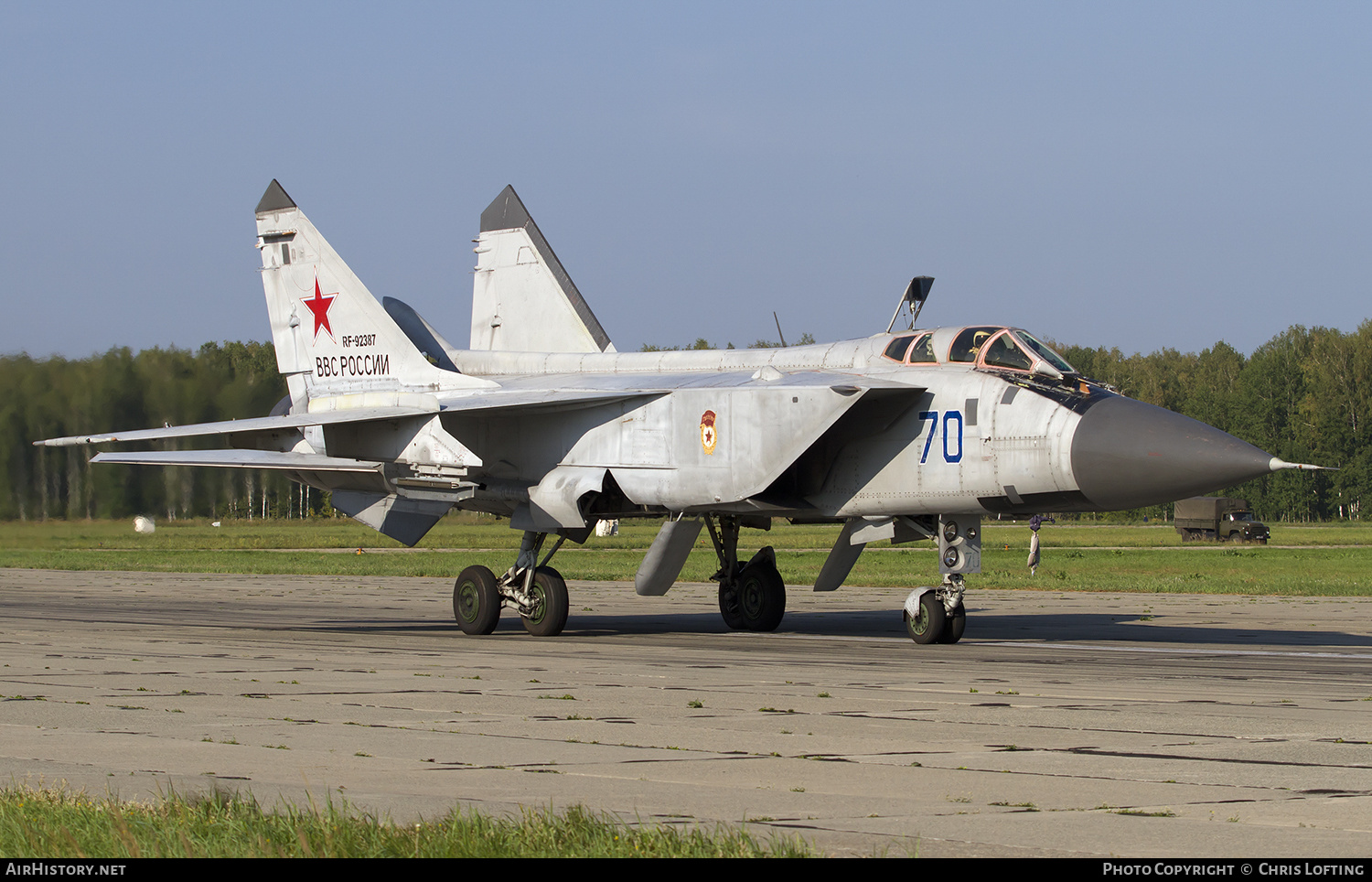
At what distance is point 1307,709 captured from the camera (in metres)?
9.70

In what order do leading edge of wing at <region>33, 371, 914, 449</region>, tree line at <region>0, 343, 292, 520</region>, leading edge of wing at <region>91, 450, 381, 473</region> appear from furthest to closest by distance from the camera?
tree line at <region>0, 343, 292, 520</region>
leading edge of wing at <region>91, 450, 381, 473</region>
leading edge of wing at <region>33, 371, 914, 449</region>

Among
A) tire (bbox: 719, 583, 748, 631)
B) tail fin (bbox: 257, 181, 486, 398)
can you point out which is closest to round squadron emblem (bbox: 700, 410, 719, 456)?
tire (bbox: 719, 583, 748, 631)

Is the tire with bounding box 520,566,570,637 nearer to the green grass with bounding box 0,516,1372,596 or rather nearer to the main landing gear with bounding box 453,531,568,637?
the main landing gear with bounding box 453,531,568,637

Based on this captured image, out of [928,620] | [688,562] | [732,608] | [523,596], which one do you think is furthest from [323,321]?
[688,562]

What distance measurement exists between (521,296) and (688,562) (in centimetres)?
2260

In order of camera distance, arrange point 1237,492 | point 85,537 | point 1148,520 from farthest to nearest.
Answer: point 1148,520 < point 1237,492 < point 85,537

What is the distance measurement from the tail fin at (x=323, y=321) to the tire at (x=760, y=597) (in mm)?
4230

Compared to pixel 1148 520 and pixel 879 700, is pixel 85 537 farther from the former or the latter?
pixel 1148 520

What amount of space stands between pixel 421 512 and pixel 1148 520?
314ft

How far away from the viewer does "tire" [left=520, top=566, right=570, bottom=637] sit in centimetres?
1730

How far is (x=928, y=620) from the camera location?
15258 millimetres

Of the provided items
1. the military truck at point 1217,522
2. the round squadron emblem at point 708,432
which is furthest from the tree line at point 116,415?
the military truck at point 1217,522

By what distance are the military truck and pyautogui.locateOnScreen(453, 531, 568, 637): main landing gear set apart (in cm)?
5159
